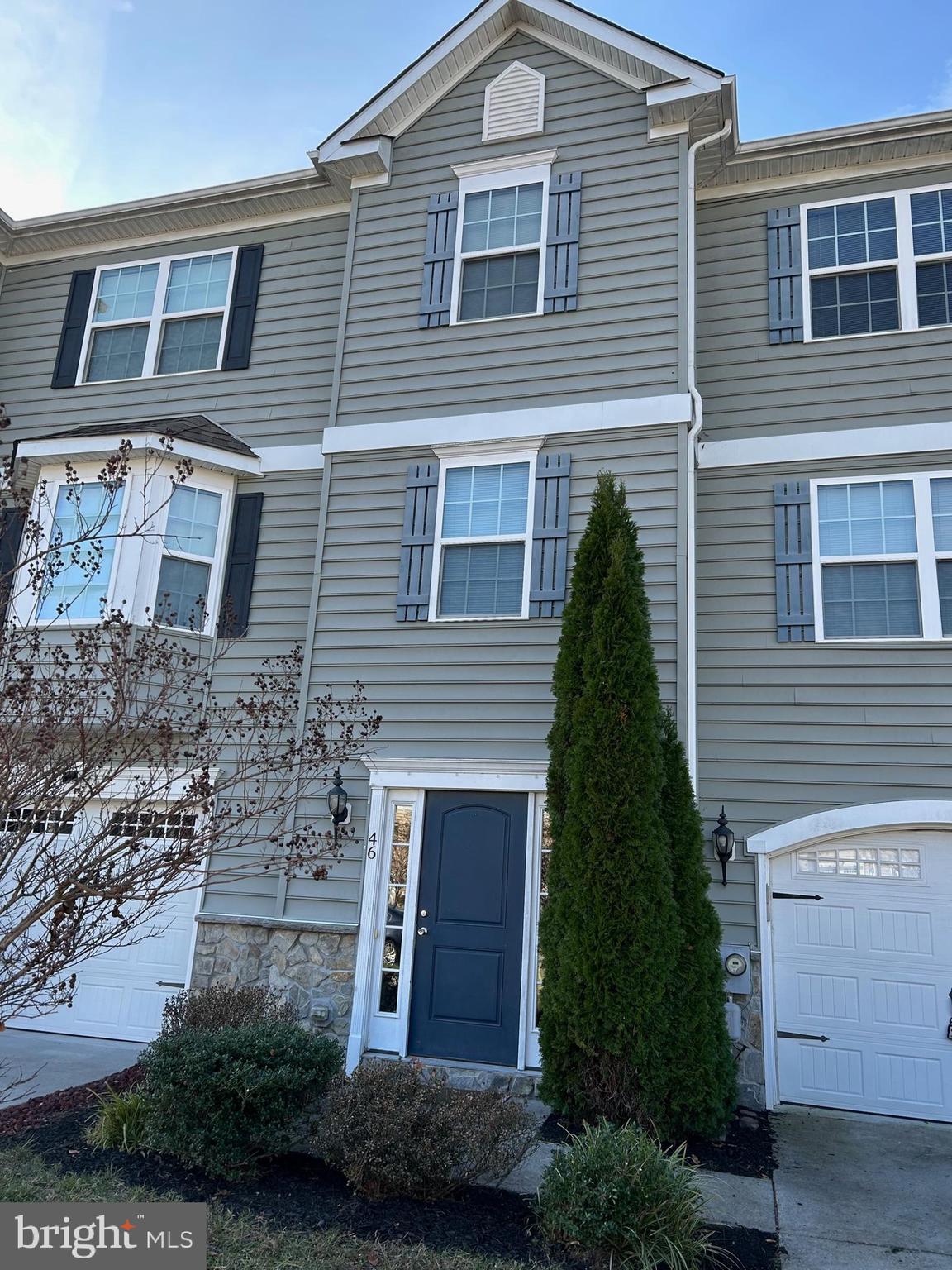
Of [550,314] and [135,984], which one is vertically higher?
[550,314]

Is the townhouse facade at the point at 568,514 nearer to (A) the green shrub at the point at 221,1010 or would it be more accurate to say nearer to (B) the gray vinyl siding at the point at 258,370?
(B) the gray vinyl siding at the point at 258,370

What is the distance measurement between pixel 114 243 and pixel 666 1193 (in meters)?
10.1

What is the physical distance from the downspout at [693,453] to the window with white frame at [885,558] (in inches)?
40.0

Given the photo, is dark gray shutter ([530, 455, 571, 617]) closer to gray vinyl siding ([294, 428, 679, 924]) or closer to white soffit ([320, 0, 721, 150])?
gray vinyl siding ([294, 428, 679, 924])

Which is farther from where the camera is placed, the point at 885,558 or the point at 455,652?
the point at 455,652

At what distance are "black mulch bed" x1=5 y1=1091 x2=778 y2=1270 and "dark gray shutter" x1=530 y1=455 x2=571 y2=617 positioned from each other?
4.01m

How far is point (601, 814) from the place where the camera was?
5801 mm

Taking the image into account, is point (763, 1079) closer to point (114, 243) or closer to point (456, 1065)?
point (456, 1065)

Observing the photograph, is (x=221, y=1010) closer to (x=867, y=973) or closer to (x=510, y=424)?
(x=867, y=973)

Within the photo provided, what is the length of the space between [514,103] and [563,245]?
1.62 metres

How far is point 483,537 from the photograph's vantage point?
7758 mm

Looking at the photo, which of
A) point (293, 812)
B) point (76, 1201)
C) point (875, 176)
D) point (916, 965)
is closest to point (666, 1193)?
point (76, 1201)

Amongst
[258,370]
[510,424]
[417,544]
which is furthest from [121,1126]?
[258,370]

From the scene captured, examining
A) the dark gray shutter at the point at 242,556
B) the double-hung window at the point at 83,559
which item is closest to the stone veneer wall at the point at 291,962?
the dark gray shutter at the point at 242,556
